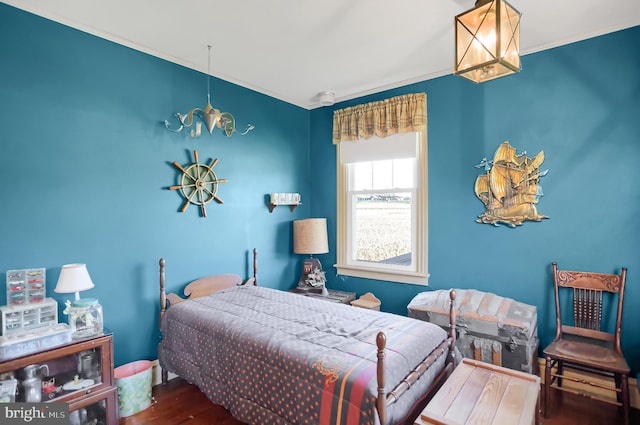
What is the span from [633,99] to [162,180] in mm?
3770

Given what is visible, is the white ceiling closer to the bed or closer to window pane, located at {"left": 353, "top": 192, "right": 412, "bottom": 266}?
window pane, located at {"left": 353, "top": 192, "right": 412, "bottom": 266}

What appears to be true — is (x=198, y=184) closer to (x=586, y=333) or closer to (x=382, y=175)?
(x=382, y=175)

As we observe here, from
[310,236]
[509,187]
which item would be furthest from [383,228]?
[509,187]

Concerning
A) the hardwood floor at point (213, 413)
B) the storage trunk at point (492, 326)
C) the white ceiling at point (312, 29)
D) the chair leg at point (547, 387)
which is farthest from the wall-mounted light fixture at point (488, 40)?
the hardwood floor at point (213, 413)

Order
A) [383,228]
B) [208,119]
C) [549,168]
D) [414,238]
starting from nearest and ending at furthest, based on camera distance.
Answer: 1. [549,168]
2. [208,119]
3. [414,238]
4. [383,228]

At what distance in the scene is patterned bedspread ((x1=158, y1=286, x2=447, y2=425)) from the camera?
1.66 meters

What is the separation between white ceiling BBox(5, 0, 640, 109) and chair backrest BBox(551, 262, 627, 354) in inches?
72.0

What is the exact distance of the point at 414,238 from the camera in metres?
3.58

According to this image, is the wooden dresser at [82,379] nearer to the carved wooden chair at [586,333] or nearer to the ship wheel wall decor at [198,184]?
the ship wheel wall decor at [198,184]

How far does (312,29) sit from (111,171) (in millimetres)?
1892

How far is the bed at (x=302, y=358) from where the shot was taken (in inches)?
64.2

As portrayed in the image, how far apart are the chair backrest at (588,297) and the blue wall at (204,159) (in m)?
0.11
